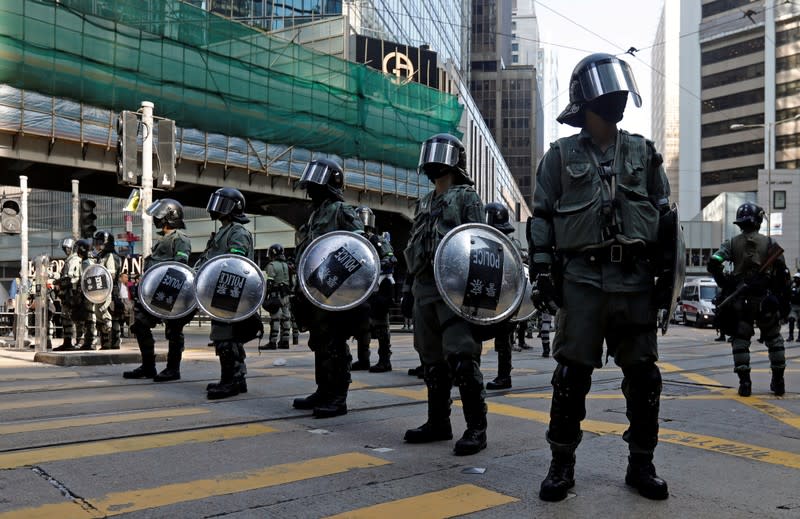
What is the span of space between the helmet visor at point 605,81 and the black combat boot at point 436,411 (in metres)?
1.93

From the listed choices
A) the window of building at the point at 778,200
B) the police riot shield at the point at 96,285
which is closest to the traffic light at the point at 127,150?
the police riot shield at the point at 96,285

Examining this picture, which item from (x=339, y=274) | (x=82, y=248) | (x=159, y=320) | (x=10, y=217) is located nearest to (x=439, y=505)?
(x=339, y=274)

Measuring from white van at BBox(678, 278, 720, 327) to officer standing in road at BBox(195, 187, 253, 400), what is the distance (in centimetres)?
2334

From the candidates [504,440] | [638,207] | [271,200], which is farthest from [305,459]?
[271,200]

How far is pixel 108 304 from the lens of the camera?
12039 millimetres

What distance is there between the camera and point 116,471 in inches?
156

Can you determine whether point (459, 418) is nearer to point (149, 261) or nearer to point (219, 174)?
point (149, 261)

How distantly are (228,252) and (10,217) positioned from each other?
10.00 m

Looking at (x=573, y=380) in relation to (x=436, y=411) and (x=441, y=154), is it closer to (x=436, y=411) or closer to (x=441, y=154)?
(x=436, y=411)

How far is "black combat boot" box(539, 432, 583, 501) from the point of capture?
338cm

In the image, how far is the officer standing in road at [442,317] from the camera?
4449 mm

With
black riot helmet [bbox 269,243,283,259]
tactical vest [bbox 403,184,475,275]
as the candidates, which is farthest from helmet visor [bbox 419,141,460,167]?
black riot helmet [bbox 269,243,283,259]

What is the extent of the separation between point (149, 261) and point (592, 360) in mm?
6253

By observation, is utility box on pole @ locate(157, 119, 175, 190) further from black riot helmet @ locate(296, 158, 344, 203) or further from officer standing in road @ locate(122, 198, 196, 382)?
black riot helmet @ locate(296, 158, 344, 203)
